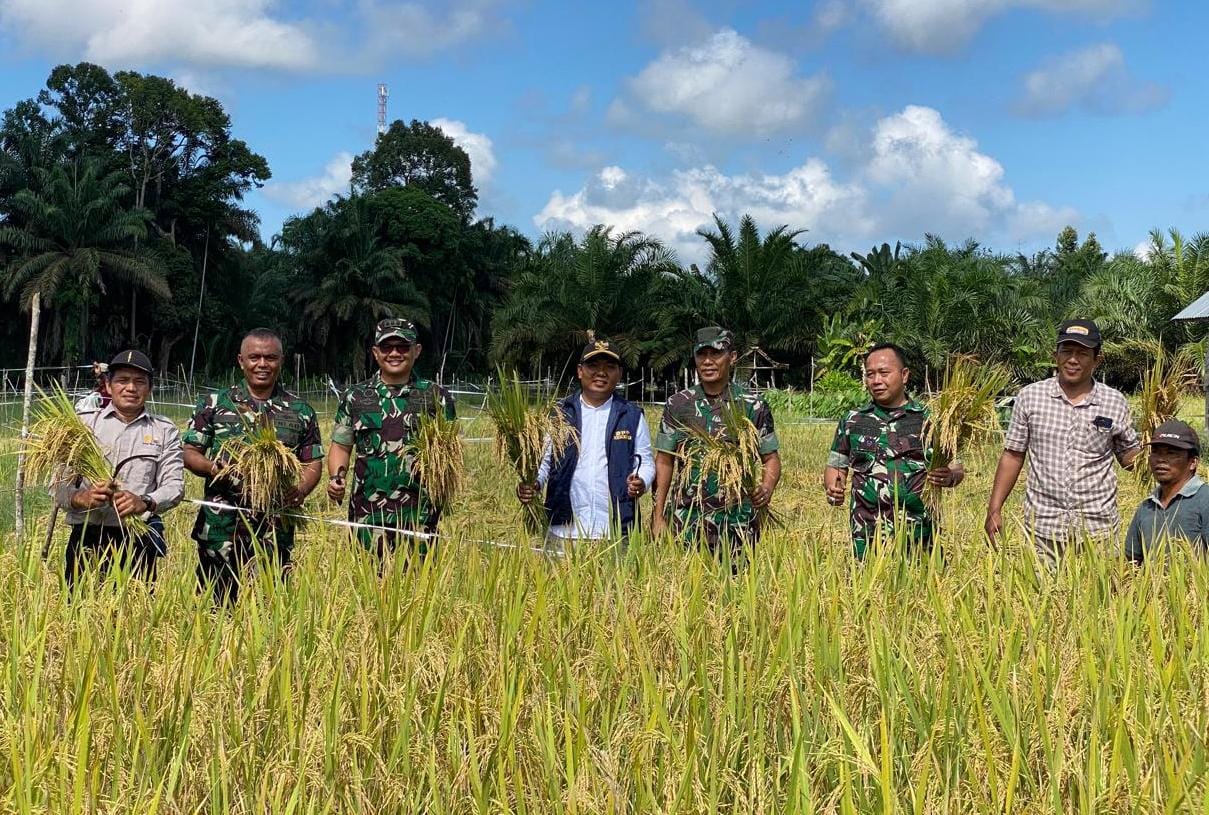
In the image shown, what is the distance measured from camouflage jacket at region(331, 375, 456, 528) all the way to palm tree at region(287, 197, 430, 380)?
1218 inches

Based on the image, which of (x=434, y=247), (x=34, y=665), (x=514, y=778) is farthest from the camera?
(x=434, y=247)

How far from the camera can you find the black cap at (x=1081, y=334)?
4.13 meters

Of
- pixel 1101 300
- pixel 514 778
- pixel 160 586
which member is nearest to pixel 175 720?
pixel 514 778

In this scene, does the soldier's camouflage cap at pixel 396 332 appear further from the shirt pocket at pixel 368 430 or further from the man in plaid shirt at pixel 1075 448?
the man in plaid shirt at pixel 1075 448

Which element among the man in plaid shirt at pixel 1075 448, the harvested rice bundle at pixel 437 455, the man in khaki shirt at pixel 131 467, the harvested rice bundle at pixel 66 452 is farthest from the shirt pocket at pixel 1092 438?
the harvested rice bundle at pixel 66 452

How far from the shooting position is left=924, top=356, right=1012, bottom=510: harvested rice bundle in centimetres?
406

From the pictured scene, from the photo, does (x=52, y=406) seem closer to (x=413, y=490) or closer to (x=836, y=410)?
(x=413, y=490)

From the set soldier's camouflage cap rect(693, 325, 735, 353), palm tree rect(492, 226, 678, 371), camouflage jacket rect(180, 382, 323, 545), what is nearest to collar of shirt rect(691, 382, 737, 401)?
soldier's camouflage cap rect(693, 325, 735, 353)

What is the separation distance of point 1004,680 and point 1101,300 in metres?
25.1

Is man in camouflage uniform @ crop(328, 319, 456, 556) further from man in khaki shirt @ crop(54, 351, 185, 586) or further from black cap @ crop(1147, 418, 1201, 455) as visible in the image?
black cap @ crop(1147, 418, 1201, 455)

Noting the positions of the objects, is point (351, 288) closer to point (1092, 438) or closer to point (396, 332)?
point (396, 332)

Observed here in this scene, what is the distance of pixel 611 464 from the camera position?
4234 mm

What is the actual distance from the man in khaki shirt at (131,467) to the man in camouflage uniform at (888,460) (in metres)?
2.55

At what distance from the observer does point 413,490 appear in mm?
4172
